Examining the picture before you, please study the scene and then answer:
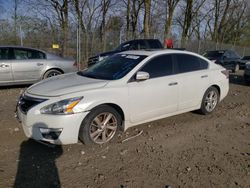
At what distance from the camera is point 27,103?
13.2ft

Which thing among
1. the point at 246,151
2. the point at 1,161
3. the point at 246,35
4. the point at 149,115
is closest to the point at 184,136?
the point at 149,115

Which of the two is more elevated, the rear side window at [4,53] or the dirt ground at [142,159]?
the rear side window at [4,53]

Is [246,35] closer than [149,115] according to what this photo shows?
No

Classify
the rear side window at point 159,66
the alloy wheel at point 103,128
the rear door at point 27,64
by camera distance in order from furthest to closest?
the rear door at point 27,64, the rear side window at point 159,66, the alloy wheel at point 103,128

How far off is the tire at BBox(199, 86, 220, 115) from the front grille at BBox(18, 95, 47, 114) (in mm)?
3694

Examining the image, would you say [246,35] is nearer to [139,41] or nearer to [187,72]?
[139,41]

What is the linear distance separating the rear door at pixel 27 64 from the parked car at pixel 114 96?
13.0ft

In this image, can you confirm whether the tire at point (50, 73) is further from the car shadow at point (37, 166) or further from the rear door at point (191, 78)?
the rear door at point (191, 78)

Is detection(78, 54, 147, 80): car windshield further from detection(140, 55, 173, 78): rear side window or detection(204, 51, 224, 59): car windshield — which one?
detection(204, 51, 224, 59): car windshield

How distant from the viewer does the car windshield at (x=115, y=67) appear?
4.60 metres

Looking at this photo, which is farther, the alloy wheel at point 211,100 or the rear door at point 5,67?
the rear door at point 5,67

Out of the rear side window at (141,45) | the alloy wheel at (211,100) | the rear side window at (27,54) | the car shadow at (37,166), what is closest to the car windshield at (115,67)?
the car shadow at (37,166)

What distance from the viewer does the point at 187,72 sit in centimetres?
541

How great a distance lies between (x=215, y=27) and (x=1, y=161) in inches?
1458
